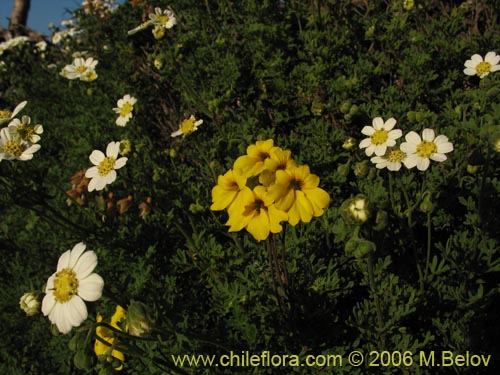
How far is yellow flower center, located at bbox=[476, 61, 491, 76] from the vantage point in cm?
294

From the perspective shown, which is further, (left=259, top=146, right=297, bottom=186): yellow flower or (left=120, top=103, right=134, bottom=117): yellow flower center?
(left=120, top=103, right=134, bottom=117): yellow flower center

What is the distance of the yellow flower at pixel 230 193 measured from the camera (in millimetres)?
1679

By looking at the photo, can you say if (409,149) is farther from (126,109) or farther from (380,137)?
(126,109)

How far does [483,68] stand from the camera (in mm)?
2963

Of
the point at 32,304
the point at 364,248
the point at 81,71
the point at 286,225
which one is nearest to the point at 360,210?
the point at 364,248

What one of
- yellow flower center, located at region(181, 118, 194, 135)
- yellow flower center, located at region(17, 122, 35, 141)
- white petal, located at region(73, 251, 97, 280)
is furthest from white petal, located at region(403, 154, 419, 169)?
yellow flower center, located at region(17, 122, 35, 141)

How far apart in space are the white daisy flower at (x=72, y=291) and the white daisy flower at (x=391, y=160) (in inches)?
63.2

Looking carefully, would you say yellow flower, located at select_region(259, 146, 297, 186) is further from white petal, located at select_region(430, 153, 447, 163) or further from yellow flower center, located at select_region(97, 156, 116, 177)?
yellow flower center, located at select_region(97, 156, 116, 177)

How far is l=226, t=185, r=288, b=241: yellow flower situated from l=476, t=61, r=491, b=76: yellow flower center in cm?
229

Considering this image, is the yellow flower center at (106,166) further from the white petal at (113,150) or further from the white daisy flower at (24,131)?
the white daisy flower at (24,131)

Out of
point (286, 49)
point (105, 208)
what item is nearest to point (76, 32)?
point (286, 49)

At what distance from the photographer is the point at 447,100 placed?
340 cm

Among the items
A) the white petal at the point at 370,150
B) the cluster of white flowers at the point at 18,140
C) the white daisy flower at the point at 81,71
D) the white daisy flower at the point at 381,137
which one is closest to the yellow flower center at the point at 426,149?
the white daisy flower at the point at 381,137

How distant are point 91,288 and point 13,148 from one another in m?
1.39
